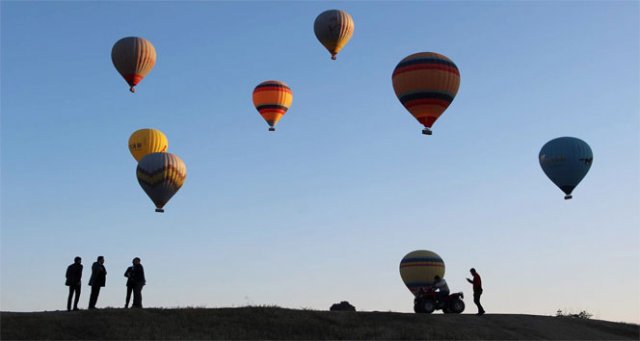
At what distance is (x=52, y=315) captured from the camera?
32.4 metres

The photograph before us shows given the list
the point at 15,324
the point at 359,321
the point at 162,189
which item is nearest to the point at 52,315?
the point at 15,324

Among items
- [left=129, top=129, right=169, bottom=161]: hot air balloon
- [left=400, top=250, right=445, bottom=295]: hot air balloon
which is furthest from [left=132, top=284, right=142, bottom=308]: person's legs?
[left=129, top=129, right=169, bottom=161]: hot air balloon

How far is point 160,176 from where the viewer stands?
5394 centimetres

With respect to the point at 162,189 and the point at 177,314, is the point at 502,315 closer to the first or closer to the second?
the point at 177,314

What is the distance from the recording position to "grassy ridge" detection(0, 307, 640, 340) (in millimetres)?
31000

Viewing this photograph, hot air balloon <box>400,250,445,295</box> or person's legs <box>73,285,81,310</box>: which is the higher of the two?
hot air balloon <box>400,250,445,295</box>

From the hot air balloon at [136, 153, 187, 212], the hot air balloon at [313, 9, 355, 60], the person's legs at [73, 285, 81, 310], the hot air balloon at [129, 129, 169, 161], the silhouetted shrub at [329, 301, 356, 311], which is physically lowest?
the person's legs at [73, 285, 81, 310]

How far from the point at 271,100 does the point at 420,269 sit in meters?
24.0

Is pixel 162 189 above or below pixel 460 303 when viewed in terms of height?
above

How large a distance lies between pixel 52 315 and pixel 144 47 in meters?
31.6

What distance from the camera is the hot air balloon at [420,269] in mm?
52125

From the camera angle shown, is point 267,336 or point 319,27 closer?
point 267,336

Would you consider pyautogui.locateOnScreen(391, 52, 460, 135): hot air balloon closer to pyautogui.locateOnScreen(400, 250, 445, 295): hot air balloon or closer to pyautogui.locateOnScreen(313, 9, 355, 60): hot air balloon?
pyautogui.locateOnScreen(400, 250, 445, 295): hot air balloon

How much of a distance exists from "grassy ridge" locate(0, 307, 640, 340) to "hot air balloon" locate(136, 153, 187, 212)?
2022 cm
